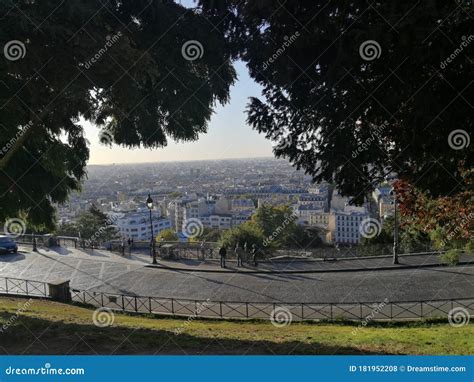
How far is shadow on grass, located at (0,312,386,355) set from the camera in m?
6.39

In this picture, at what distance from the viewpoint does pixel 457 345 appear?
7.09 metres

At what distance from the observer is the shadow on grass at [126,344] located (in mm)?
6391

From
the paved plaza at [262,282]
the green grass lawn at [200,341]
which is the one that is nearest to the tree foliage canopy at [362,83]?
the green grass lawn at [200,341]

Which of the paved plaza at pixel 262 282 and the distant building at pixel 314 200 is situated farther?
the distant building at pixel 314 200

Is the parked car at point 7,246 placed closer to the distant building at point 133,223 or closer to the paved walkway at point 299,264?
the paved walkway at point 299,264

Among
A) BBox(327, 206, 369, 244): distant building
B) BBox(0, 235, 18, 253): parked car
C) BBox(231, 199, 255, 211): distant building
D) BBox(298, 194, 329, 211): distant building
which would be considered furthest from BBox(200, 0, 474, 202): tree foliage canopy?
BBox(231, 199, 255, 211): distant building

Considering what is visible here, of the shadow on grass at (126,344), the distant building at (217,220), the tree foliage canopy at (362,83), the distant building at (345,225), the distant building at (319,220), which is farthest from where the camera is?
the distant building at (319,220)

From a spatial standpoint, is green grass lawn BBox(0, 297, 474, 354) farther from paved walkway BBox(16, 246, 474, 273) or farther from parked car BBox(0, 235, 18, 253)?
parked car BBox(0, 235, 18, 253)

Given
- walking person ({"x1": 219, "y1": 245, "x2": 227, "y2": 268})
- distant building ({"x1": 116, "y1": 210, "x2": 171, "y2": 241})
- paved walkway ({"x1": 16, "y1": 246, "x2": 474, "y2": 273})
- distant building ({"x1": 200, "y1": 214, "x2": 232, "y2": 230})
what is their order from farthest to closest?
distant building ({"x1": 200, "y1": 214, "x2": 232, "y2": 230}) < distant building ({"x1": 116, "y1": 210, "x2": 171, "y2": 241}) < walking person ({"x1": 219, "y1": 245, "x2": 227, "y2": 268}) < paved walkway ({"x1": 16, "y1": 246, "x2": 474, "y2": 273})

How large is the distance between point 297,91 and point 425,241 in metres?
15.4

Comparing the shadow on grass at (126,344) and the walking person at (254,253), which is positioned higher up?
the shadow on grass at (126,344)

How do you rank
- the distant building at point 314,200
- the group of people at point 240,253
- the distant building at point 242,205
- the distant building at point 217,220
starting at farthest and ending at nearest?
the distant building at point 242,205 < the distant building at point 217,220 < the distant building at point 314,200 < the group of people at point 240,253

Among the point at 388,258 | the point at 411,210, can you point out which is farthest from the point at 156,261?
the point at 411,210

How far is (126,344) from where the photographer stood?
672 centimetres
